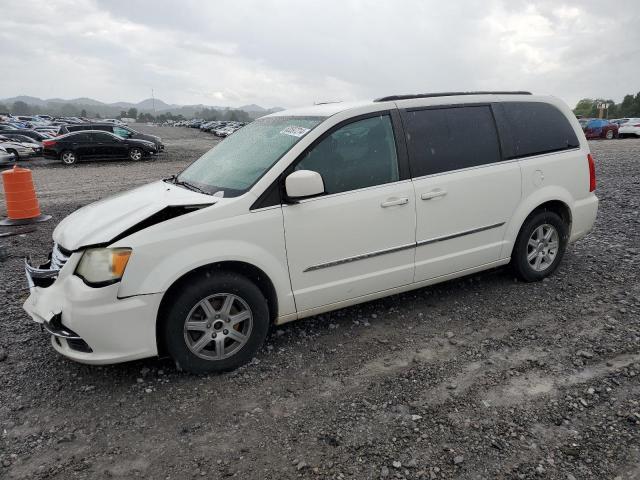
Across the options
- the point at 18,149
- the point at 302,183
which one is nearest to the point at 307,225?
the point at 302,183

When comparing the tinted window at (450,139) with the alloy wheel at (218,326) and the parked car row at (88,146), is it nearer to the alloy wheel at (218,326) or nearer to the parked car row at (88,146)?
the alloy wheel at (218,326)

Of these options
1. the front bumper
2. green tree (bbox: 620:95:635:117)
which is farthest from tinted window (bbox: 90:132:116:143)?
green tree (bbox: 620:95:635:117)

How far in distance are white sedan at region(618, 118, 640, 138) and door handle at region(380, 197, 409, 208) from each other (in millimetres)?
30941

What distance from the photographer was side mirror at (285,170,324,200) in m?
3.45

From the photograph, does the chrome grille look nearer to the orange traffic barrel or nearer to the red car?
the orange traffic barrel

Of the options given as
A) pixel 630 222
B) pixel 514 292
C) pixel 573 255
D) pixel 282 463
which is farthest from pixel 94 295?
pixel 630 222

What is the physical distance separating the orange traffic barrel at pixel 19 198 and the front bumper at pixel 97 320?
613 centimetres

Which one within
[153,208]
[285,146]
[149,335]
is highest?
[285,146]

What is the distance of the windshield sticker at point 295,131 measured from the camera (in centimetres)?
382

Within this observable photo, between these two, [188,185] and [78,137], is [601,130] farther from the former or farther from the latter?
[188,185]

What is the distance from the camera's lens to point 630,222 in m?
7.14

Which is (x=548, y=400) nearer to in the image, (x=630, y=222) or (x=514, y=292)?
(x=514, y=292)

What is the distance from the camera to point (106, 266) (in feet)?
10.4

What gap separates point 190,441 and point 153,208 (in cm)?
156
